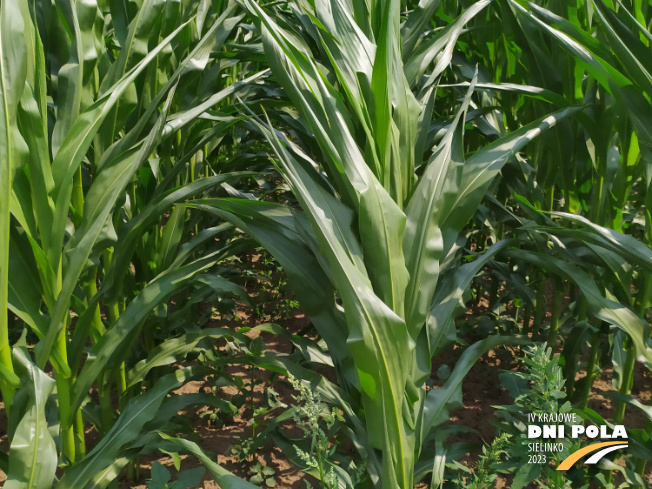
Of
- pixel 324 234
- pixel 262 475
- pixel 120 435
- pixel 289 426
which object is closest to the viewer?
pixel 324 234

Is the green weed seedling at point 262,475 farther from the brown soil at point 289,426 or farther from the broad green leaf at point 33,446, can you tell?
the broad green leaf at point 33,446

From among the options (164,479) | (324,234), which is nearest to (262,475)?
(164,479)

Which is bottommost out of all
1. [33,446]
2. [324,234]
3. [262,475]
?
[262,475]

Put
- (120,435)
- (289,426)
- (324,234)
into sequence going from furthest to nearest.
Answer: (289,426), (120,435), (324,234)

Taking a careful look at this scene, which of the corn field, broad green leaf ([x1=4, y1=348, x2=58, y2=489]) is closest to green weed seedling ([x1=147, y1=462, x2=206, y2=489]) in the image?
the corn field

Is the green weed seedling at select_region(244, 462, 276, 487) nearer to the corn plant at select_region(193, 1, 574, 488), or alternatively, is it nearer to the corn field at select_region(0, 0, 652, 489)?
the corn field at select_region(0, 0, 652, 489)

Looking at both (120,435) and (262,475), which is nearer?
(120,435)

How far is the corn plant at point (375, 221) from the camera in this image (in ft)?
4.19

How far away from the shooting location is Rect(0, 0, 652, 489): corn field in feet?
4.33

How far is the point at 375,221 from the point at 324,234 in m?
0.12

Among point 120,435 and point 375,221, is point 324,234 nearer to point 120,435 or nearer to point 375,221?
point 375,221

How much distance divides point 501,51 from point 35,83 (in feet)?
6.35

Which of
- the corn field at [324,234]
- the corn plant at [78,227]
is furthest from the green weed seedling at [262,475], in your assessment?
the corn plant at [78,227]

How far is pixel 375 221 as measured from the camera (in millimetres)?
1286
